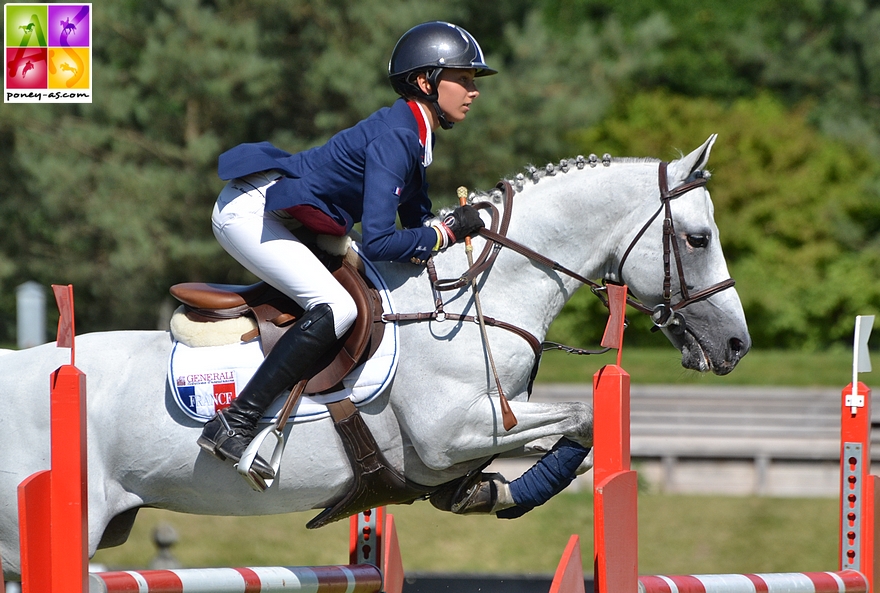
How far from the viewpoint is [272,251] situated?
3.95 metres

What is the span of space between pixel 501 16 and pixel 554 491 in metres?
17.7

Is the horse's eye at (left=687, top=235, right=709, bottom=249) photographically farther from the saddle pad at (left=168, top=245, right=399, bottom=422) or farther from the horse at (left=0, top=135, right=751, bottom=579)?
the saddle pad at (left=168, top=245, right=399, bottom=422)

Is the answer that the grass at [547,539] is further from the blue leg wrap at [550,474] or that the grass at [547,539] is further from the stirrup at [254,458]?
the stirrup at [254,458]

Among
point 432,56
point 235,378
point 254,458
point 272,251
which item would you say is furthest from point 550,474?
point 432,56

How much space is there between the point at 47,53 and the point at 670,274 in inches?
132

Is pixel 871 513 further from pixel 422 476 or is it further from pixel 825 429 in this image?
pixel 825 429

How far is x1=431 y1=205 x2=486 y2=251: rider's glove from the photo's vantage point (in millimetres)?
4062

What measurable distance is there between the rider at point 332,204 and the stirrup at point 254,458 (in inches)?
1.1

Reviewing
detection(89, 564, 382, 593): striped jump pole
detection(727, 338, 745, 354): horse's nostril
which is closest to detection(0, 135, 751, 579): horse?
detection(727, 338, 745, 354): horse's nostril

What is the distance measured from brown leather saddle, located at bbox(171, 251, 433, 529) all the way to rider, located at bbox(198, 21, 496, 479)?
0.09 m

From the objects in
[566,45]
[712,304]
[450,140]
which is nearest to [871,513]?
[712,304]

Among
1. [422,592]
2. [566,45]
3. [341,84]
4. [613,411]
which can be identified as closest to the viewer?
[613,411]

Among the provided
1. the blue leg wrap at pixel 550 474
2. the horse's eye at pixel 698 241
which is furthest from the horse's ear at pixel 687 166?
the blue leg wrap at pixel 550 474

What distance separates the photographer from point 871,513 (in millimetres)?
4617
